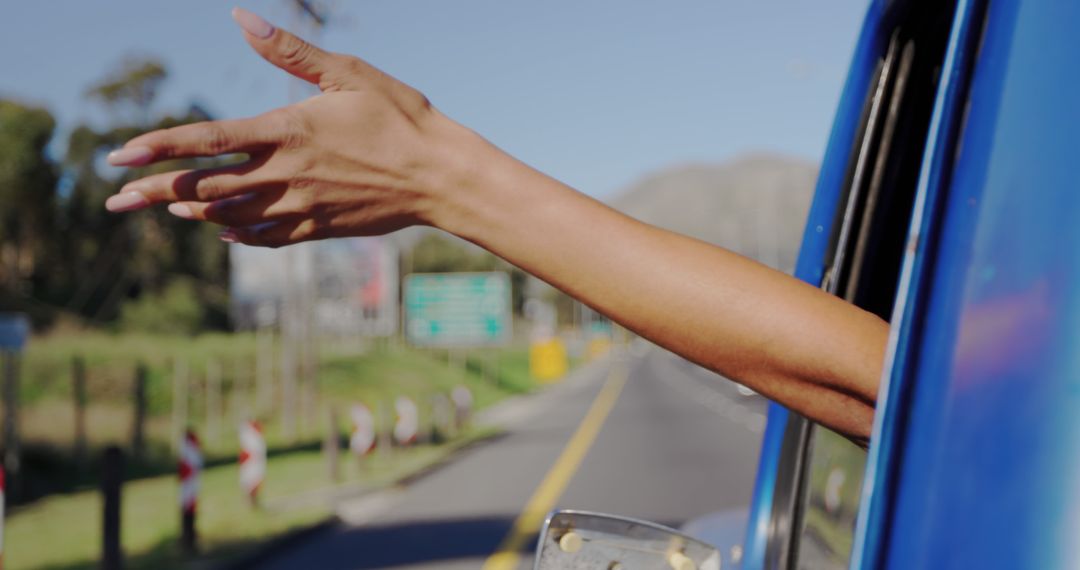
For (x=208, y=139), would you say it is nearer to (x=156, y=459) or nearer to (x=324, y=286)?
(x=156, y=459)

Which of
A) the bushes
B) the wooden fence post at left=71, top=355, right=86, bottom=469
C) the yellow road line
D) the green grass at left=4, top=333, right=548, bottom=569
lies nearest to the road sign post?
the green grass at left=4, top=333, right=548, bottom=569

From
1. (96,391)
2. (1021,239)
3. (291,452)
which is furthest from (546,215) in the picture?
(96,391)

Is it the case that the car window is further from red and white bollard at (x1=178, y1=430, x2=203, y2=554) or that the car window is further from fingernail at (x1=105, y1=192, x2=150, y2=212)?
red and white bollard at (x1=178, y1=430, x2=203, y2=554)

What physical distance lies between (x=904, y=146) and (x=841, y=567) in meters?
0.68

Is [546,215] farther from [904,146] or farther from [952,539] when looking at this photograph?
[904,146]

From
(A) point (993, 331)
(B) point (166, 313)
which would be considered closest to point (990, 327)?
(A) point (993, 331)

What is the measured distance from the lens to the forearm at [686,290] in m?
1.14

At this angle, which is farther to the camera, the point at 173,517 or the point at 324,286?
the point at 324,286

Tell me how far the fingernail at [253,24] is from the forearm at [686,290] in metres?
0.22

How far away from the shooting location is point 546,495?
1339cm

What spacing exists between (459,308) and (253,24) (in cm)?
3603

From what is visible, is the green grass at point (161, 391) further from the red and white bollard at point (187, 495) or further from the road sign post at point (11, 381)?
the red and white bollard at point (187, 495)

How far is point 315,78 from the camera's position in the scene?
115cm

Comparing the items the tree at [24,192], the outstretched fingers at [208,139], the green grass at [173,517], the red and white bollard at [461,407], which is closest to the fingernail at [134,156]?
the outstretched fingers at [208,139]
